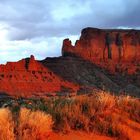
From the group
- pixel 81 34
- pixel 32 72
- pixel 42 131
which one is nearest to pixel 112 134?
pixel 42 131

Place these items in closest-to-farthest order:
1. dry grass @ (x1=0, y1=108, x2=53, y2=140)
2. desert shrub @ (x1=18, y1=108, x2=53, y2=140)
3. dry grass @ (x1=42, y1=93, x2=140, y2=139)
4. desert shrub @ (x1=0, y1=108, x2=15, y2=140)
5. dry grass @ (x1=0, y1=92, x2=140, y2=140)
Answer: desert shrub @ (x1=0, y1=108, x2=15, y2=140) → dry grass @ (x1=0, y1=108, x2=53, y2=140) → desert shrub @ (x1=18, y1=108, x2=53, y2=140) → dry grass @ (x1=0, y1=92, x2=140, y2=140) → dry grass @ (x1=42, y1=93, x2=140, y2=139)

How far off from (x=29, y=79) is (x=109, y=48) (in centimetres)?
4646

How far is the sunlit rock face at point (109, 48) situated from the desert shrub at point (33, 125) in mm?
130034

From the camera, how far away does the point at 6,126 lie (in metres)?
11.6

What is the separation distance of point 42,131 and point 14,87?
97.0m

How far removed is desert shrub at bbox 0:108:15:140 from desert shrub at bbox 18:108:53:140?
0.66ft

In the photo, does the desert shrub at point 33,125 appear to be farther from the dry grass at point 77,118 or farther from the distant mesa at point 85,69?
the distant mesa at point 85,69

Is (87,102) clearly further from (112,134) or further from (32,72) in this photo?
(32,72)

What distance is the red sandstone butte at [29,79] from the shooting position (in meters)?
108

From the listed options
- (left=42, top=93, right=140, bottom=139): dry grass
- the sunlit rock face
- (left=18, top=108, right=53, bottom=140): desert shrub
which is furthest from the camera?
the sunlit rock face

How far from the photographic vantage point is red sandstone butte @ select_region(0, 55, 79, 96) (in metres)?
108

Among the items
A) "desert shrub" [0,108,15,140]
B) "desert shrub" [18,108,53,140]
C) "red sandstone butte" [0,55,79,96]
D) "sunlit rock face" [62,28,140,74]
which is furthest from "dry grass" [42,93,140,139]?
"sunlit rock face" [62,28,140,74]

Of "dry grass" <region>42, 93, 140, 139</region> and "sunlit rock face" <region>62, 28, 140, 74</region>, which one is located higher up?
"sunlit rock face" <region>62, 28, 140, 74</region>

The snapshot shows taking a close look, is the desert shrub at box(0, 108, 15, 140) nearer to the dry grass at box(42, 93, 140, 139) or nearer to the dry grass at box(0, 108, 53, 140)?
the dry grass at box(0, 108, 53, 140)
